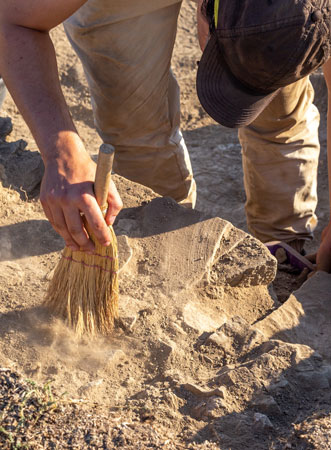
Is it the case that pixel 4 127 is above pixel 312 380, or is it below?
above

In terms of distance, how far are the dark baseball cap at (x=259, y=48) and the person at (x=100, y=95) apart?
22.0 inches

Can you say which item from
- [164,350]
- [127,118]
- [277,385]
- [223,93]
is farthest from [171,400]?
[127,118]

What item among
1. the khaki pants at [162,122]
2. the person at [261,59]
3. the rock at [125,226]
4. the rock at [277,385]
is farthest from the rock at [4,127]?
the rock at [277,385]

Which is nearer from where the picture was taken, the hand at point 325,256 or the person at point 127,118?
the person at point 127,118

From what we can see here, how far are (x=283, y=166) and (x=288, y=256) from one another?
0.53 m

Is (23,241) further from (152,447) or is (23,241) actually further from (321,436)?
(321,436)

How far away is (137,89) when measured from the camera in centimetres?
318

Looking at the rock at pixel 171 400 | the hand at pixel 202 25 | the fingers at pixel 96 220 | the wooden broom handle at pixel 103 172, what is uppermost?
the hand at pixel 202 25

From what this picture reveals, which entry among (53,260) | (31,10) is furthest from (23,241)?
(31,10)

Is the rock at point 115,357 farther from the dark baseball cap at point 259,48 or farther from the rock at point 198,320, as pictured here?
the dark baseball cap at point 259,48

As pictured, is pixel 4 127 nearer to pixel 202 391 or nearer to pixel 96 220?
pixel 96 220

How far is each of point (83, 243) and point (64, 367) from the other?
45 centimetres

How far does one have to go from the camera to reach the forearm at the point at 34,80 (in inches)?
83.7

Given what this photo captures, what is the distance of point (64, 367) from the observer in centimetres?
211
